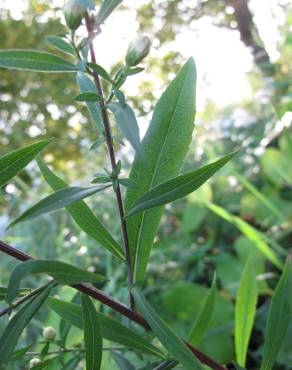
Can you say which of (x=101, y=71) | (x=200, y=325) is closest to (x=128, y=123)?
(x=101, y=71)

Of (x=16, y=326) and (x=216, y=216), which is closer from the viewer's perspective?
(x=16, y=326)

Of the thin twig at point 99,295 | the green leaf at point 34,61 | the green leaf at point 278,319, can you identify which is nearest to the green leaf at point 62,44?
the green leaf at point 34,61

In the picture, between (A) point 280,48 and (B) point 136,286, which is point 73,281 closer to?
(B) point 136,286

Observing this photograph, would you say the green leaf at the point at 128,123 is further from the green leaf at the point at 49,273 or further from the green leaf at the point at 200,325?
the green leaf at the point at 200,325

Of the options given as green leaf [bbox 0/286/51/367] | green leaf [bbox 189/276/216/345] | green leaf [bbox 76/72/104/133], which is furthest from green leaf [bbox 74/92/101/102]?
green leaf [bbox 189/276/216/345]

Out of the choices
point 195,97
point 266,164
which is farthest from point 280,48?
point 195,97

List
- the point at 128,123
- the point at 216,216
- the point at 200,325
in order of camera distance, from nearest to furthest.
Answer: the point at 128,123 < the point at 200,325 < the point at 216,216

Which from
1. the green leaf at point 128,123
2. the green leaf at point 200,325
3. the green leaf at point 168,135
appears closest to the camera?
the green leaf at point 128,123

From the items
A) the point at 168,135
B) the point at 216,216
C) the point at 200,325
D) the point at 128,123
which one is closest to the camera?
the point at 128,123

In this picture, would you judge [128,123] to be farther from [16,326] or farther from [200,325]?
[200,325]
